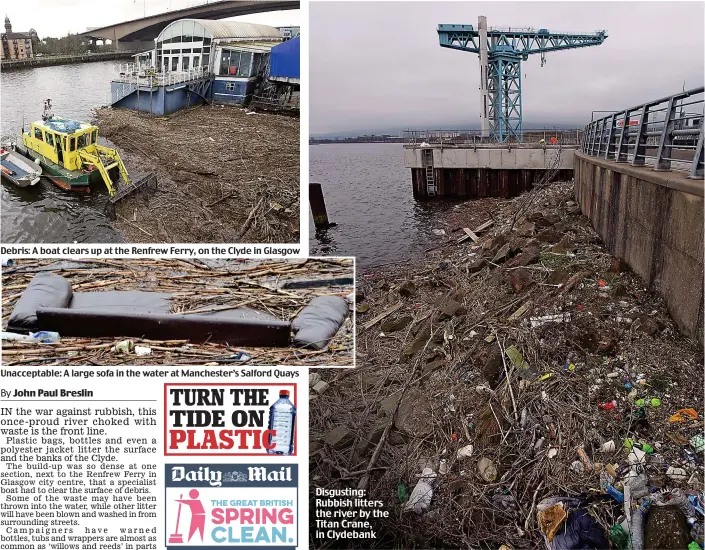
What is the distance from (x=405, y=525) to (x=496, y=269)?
3067 mm

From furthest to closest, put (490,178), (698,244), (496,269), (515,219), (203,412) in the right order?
(490,178) → (515,219) → (496,269) → (203,412) → (698,244)

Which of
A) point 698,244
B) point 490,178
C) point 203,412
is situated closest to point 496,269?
point 698,244

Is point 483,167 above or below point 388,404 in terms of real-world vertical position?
above

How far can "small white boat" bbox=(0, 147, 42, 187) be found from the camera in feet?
12.3

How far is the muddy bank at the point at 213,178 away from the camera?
12.9 feet

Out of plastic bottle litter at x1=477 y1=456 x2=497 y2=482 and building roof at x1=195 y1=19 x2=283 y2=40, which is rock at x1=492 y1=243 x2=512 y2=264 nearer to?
plastic bottle litter at x1=477 y1=456 x2=497 y2=482

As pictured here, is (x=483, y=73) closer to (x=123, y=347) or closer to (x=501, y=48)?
(x=501, y=48)

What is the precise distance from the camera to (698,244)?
3.55 metres

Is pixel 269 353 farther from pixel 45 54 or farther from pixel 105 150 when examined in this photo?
pixel 45 54

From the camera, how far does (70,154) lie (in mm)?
3938

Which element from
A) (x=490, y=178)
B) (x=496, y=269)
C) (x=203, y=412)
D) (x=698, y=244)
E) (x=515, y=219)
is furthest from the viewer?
(x=490, y=178)

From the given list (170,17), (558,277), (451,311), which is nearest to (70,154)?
(170,17)

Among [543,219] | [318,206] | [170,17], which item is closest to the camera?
[170,17]

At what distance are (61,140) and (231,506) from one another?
309 cm
